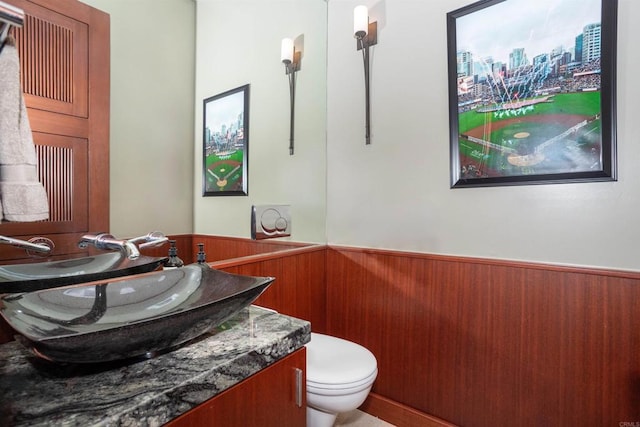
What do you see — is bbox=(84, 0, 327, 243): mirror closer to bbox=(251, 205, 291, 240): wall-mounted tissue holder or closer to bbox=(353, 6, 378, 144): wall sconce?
bbox=(251, 205, 291, 240): wall-mounted tissue holder

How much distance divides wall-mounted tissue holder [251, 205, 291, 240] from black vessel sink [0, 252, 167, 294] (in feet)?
2.03

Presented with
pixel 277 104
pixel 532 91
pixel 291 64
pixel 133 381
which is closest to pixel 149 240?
pixel 133 381

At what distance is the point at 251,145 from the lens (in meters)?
1.92

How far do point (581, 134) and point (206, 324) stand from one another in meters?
1.54

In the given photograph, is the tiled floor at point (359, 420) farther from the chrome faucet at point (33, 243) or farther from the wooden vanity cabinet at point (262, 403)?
the chrome faucet at point (33, 243)

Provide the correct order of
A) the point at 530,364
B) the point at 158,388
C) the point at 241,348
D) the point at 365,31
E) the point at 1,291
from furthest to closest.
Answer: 1. the point at 365,31
2. the point at 530,364
3. the point at 1,291
4. the point at 241,348
5. the point at 158,388

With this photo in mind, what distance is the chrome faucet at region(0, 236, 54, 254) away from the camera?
37.0 inches

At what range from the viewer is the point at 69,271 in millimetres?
1015

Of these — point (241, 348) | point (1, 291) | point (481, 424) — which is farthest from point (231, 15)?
point (481, 424)

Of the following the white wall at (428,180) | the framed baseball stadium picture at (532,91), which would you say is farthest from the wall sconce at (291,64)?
the framed baseball stadium picture at (532,91)

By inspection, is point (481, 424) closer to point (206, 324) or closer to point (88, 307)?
point (206, 324)

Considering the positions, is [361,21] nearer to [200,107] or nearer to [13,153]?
[200,107]

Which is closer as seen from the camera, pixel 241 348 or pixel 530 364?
pixel 241 348

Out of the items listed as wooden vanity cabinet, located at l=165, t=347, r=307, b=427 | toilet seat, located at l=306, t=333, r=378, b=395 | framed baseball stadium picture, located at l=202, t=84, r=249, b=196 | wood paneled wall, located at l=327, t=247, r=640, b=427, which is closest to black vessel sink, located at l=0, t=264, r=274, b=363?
wooden vanity cabinet, located at l=165, t=347, r=307, b=427
